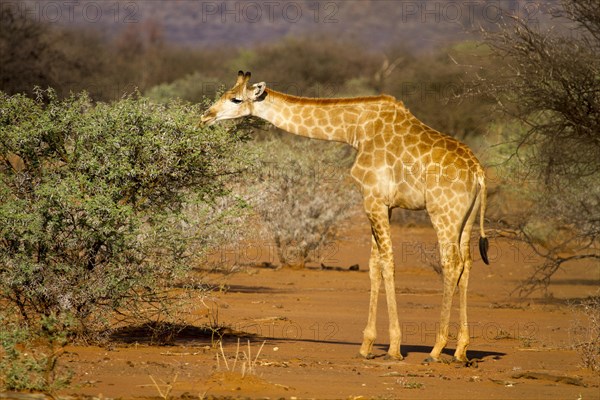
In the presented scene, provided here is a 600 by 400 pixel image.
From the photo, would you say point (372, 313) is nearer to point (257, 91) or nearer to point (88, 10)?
point (257, 91)

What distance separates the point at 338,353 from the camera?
11258 millimetres

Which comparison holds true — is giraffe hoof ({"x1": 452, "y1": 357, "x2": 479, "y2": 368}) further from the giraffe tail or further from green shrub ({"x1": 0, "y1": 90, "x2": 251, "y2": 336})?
green shrub ({"x1": 0, "y1": 90, "x2": 251, "y2": 336})

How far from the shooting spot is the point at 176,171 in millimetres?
10898

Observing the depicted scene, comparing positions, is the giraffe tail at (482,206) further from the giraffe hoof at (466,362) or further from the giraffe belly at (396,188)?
the giraffe hoof at (466,362)

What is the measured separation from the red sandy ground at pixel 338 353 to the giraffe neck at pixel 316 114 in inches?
86.5

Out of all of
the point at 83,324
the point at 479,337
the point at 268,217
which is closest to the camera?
the point at 83,324

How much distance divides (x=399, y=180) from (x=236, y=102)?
1.87m

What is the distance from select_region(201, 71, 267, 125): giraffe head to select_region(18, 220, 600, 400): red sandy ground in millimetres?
2200

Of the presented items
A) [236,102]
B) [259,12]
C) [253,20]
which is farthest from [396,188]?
[259,12]

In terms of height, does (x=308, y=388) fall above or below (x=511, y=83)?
below

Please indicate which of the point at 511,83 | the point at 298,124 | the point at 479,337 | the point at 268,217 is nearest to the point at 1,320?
the point at 298,124

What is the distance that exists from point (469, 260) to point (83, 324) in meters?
3.83

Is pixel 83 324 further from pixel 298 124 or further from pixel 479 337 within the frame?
pixel 479 337

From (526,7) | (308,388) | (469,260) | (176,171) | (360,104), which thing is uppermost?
(526,7)
